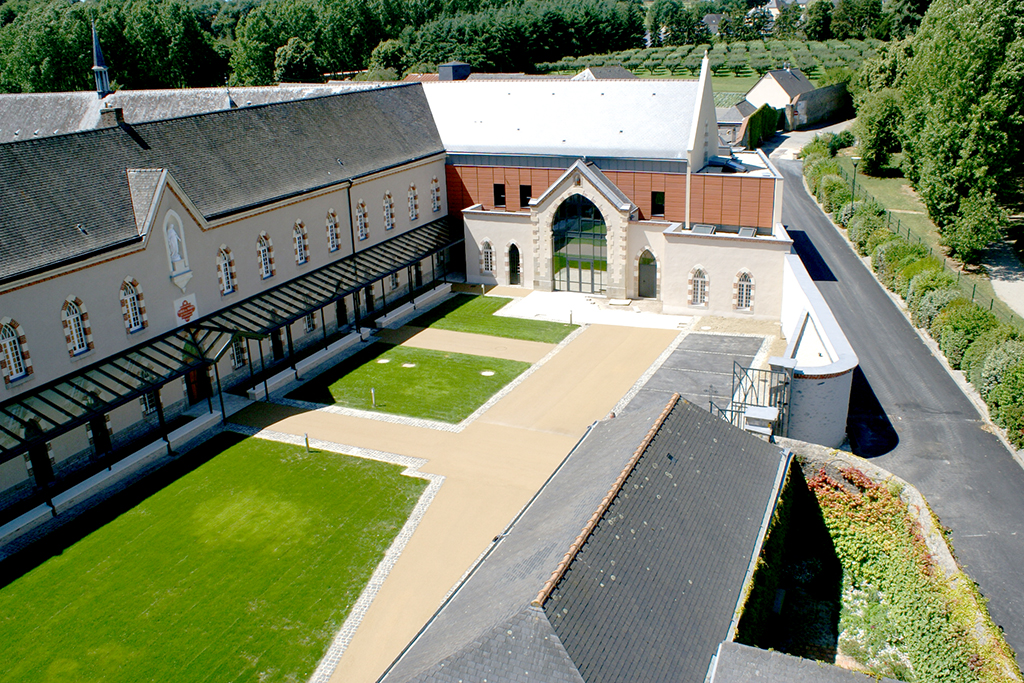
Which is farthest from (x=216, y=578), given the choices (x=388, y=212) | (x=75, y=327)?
(x=388, y=212)

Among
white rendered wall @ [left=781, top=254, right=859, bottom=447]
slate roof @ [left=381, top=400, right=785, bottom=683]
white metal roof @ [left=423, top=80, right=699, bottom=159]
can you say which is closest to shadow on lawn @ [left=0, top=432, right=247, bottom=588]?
slate roof @ [left=381, top=400, right=785, bottom=683]

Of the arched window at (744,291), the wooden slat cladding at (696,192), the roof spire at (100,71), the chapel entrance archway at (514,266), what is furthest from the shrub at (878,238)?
the roof spire at (100,71)

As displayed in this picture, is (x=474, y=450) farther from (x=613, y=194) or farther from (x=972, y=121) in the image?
(x=972, y=121)

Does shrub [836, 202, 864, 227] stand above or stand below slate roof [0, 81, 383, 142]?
below

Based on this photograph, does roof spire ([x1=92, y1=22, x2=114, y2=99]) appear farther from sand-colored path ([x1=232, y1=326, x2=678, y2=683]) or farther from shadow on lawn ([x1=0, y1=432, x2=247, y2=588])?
shadow on lawn ([x1=0, y1=432, x2=247, y2=588])

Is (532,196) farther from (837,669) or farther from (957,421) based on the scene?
(837,669)

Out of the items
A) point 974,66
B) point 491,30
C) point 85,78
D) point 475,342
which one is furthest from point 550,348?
point 491,30

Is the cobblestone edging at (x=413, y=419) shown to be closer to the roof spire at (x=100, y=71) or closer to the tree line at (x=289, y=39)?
the roof spire at (x=100, y=71)
